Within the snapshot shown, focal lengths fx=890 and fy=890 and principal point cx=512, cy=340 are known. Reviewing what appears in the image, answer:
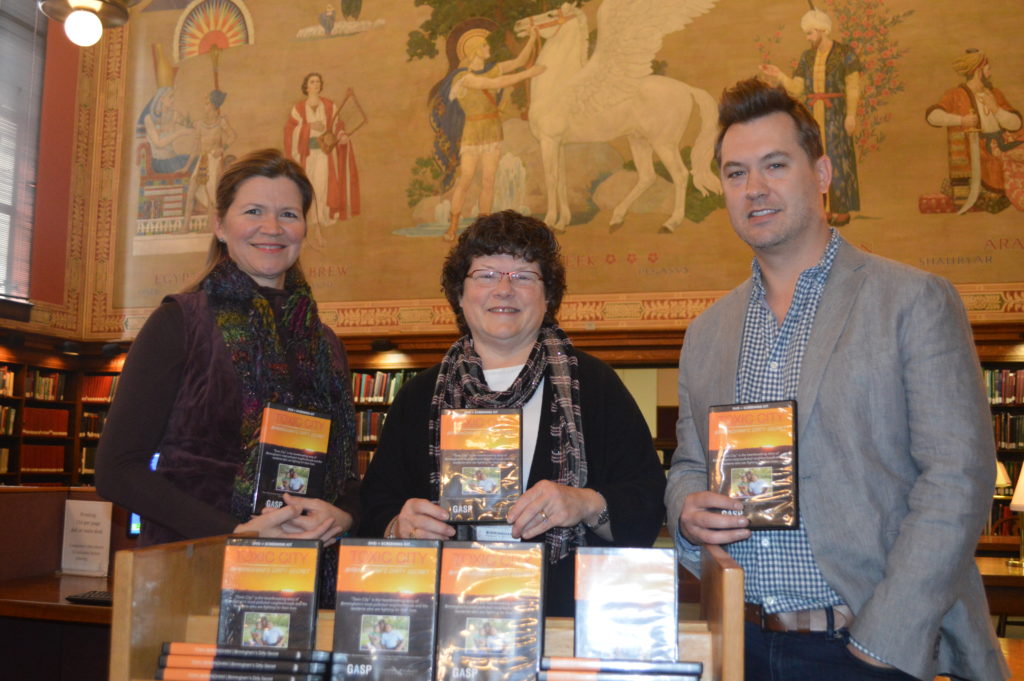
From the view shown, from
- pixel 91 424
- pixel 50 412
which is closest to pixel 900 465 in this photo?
pixel 50 412

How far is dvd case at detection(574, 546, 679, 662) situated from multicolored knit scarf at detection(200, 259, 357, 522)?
0.89 meters

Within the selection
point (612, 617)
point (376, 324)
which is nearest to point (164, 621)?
point (612, 617)

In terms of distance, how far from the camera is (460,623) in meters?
1.46

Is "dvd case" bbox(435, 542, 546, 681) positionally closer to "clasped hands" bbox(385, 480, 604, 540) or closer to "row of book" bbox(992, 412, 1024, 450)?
"clasped hands" bbox(385, 480, 604, 540)

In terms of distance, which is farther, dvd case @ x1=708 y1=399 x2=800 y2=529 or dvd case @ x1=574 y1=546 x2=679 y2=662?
dvd case @ x1=708 y1=399 x2=800 y2=529

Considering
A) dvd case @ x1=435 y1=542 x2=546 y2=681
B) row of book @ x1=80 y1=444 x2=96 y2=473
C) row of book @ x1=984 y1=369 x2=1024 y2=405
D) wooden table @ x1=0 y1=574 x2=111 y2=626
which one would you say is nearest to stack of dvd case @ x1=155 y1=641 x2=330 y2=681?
dvd case @ x1=435 y1=542 x2=546 y2=681

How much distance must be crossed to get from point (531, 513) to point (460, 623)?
35cm

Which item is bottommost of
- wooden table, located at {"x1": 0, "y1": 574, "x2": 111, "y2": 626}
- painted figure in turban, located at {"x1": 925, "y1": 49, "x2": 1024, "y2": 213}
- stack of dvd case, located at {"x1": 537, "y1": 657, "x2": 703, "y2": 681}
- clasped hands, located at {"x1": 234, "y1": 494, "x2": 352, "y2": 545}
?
wooden table, located at {"x1": 0, "y1": 574, "x2": 111, "y2": 626}

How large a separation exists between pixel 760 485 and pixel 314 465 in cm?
94

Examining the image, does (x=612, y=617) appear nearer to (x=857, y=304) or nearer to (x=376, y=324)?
(x=857, y=304)

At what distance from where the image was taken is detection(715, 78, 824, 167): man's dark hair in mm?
1992

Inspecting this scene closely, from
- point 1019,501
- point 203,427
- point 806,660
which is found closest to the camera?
point 806,660

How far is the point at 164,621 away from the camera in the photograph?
5.15ft

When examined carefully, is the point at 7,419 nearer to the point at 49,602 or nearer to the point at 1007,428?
the point at 49,602
